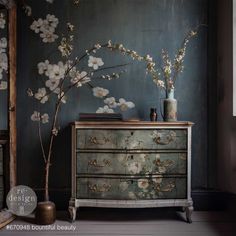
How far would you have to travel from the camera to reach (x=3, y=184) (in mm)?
2637

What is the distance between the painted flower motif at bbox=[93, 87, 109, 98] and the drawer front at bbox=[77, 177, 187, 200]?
0.86 meters

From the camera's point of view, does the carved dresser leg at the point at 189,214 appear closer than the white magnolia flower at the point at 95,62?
Yes

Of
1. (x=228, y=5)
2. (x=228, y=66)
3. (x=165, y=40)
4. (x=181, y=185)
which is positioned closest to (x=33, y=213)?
(x=181, y=185)

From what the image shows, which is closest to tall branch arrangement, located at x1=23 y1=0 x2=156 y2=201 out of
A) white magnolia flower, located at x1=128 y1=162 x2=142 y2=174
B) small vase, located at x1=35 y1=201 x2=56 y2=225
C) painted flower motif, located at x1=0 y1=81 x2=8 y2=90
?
painted flower motif, located at x1=0 y1=81 x2=8 y2=90

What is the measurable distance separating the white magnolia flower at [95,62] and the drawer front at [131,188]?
3.67 feet

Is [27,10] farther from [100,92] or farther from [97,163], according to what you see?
[97,163]

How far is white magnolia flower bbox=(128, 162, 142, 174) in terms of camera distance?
2471 millimetres

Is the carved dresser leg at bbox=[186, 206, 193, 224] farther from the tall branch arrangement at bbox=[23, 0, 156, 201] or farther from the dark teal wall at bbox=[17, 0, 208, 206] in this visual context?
the tall branch arrangement at bbox=[23, 0, 156, 201]

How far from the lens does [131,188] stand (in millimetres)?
2465

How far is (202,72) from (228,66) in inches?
10.5

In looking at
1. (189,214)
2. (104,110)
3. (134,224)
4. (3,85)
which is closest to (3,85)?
(3,85)

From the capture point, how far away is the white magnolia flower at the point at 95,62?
2932mm

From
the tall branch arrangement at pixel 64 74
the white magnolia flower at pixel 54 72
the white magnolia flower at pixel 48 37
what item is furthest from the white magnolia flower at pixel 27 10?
the white magnolia flower at pixel 54 72

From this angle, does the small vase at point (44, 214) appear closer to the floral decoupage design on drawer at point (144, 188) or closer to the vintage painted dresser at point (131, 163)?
the vintage painted dresser at point (131, 163)
